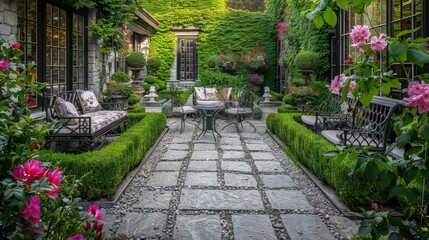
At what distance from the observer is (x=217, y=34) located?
1728 cm

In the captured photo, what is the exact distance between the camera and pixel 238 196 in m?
4.38

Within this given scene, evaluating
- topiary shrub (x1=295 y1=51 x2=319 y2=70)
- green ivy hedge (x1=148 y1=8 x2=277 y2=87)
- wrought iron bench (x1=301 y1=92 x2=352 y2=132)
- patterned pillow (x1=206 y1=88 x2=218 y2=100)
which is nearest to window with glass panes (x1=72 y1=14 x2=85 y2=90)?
patterned pillow (x1=206 y1=88 x2=218 y2=100)

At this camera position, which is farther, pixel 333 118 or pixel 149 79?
pixel 149 79

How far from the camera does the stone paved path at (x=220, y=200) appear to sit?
3434 millimetres

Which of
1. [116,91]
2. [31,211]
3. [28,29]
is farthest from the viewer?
[116,91]

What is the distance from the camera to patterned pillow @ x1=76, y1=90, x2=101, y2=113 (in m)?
7.19

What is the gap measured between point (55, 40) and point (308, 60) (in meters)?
5.49

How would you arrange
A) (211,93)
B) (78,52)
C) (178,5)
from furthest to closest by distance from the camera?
1. (178,5)
2. (211,93)
3. (78,52)

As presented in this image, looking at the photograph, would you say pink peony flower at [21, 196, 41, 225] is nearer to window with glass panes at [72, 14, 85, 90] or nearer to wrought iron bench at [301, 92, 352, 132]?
wrought iron bench at [301, 92, 352, 132]

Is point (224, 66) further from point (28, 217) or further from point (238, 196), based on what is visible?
point (28, 217)

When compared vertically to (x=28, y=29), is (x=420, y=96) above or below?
below

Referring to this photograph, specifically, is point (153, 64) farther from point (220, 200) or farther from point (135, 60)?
point (220, 200)

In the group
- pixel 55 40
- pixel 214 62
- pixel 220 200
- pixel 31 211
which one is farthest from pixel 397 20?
pixel 214 62

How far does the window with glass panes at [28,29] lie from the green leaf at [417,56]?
5406mm
